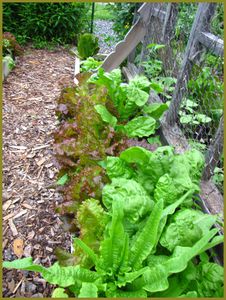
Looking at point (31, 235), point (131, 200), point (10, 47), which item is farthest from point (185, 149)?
point (10, 47)

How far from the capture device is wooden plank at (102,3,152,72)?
362 cm

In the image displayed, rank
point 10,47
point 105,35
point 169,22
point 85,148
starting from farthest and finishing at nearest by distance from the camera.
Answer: point 105,35
point 10,47
point 169,22
point 85,148

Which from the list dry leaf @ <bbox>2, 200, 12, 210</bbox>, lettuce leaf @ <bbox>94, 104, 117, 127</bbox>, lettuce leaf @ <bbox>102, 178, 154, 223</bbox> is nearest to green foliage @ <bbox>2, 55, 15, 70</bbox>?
dry leaf @ <bbox>2, 200, 12, 210</bbox>

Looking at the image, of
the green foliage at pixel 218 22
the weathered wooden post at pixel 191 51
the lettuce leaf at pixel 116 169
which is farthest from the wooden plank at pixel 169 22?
the lettuce leaf at pixel 116 169

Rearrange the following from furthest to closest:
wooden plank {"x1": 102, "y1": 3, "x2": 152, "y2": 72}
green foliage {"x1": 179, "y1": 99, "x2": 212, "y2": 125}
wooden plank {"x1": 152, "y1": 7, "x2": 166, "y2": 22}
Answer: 1. wooden plank {"x1": 102, "y1": 3, "x2": 152, "y2": 72}
2. wooden plank {"x1": 152, "y1": 7, "x2": 166, "y2": 22}
3. green foliage {"x1": 179, "y1": 99, "x2": 212, "y2": 125}

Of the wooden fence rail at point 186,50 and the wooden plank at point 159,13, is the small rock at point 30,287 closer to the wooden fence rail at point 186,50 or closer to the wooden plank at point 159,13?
the wooden fence rail at point 186,50

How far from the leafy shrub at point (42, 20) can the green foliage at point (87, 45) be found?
135 cm

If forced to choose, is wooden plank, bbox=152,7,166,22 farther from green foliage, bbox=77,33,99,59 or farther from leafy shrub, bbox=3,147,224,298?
green foliage, bbox=77,33,99,59

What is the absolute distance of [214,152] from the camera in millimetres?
2061

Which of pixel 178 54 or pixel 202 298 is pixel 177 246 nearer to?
pixel 202 298

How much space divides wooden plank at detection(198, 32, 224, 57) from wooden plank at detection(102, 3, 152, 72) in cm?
156

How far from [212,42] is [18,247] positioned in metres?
2.06

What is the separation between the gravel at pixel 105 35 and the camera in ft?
20.7

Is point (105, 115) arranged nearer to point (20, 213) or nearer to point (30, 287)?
point (20, 213)
